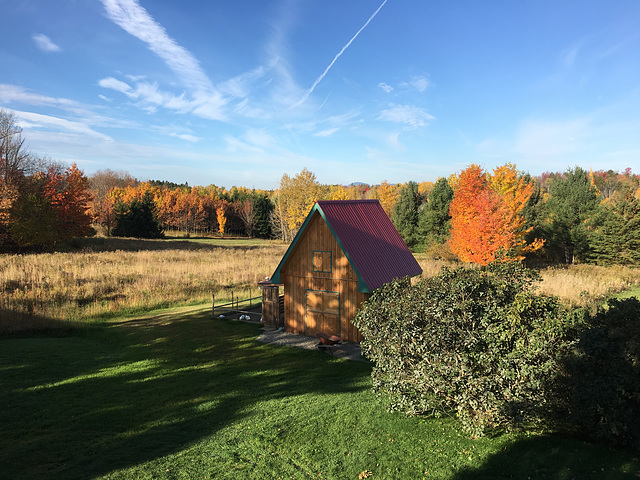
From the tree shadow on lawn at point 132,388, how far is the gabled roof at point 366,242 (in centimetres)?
396

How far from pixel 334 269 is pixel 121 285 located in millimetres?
18604

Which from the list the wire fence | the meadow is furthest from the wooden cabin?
the wire fence

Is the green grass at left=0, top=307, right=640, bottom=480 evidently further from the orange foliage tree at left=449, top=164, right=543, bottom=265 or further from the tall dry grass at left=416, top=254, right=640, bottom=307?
the orange foliage tree at left=449, top=164, right=543, bottom=265

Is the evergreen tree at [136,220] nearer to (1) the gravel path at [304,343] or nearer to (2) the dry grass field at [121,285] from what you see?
(2) the dry grass field at [121,285]

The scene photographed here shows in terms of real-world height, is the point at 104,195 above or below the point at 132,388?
above

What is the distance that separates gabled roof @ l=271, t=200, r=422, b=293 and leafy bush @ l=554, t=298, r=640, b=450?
8.92m

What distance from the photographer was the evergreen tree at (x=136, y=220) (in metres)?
74.5

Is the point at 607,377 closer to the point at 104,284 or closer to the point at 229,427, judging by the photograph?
the point at 229,427

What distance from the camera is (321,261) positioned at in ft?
54.3

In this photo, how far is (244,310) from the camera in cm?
2122

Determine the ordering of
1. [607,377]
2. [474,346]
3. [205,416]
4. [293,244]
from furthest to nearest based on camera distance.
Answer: [293,244]
[205,416]
[474,346]
[607,377]

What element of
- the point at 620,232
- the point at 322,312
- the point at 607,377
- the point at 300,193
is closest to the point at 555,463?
the point at 607,377

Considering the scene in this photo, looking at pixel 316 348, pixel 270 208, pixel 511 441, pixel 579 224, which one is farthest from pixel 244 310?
pixel 270 208

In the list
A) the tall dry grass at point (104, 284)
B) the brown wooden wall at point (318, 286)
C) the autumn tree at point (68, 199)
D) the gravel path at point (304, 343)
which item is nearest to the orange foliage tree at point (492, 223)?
the brown wooden wall at point (318, 286)
